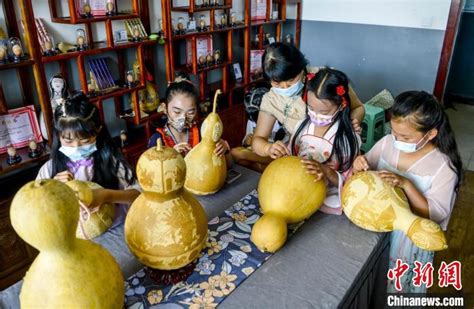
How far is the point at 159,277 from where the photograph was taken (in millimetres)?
940

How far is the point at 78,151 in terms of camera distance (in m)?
1.30

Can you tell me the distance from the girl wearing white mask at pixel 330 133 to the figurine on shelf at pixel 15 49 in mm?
1423

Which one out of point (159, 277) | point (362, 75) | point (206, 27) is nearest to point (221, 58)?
point (206, 27)

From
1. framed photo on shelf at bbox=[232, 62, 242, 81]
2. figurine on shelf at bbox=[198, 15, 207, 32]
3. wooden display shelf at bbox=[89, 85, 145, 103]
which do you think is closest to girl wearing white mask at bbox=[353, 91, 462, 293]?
wooden display shelf at bbox=[89, 85, 145, 103]

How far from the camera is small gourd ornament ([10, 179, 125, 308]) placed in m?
0.64

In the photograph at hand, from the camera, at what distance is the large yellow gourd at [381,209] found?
963 millimetres

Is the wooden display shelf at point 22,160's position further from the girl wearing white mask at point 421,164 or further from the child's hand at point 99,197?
the girl wearing white mask at point 421,164

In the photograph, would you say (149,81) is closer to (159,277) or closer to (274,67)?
(274,67)

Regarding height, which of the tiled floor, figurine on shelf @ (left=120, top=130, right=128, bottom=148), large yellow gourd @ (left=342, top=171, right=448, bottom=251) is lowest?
the tiled floor

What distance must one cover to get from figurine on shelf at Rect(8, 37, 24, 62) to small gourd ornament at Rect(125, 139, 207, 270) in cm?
138

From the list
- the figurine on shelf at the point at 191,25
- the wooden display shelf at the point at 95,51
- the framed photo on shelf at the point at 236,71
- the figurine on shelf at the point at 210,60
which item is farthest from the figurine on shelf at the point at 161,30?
the framed photo on shelf at the point at 236,71

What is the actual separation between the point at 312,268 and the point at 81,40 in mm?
1826

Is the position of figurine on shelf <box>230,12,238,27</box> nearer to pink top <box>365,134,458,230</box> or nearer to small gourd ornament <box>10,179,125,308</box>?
pink top <box>365,134,458,230</box>

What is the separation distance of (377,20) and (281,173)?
2.89 metres
